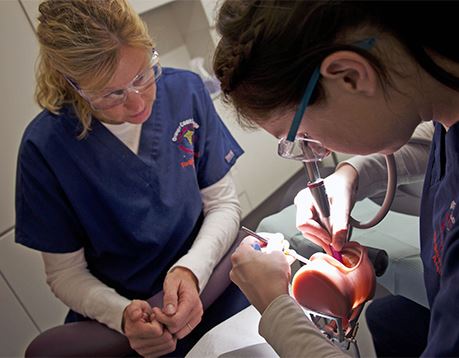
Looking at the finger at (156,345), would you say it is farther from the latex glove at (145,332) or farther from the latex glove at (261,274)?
the latex glove at (261,274)

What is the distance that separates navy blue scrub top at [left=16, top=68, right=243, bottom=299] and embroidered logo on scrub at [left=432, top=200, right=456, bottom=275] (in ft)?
2.06

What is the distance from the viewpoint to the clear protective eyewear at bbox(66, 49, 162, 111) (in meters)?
0.93

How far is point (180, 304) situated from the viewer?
38.2 inches

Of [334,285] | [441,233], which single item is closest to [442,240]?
[441,233]

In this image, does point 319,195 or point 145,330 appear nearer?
point 319,195

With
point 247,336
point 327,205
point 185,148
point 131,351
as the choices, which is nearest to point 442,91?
point 327,205

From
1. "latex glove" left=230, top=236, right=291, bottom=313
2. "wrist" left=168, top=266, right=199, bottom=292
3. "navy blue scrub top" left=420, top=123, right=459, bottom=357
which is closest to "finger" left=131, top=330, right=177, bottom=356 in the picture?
"wrist" left=168, top=266, right=199, bottom=292

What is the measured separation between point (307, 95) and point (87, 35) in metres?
0.53

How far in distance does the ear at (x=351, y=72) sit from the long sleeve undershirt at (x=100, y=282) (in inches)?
26.1

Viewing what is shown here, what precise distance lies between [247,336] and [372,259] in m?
0.26

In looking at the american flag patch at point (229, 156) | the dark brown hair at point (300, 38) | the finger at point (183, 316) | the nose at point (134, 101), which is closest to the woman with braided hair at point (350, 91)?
the dark brown hair at point (300, 38)

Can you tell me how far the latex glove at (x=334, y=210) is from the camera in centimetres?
80

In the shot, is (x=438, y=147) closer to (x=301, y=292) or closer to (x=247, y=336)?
(x=301, y=292)

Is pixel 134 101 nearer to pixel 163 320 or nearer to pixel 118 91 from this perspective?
pixel 118 91
